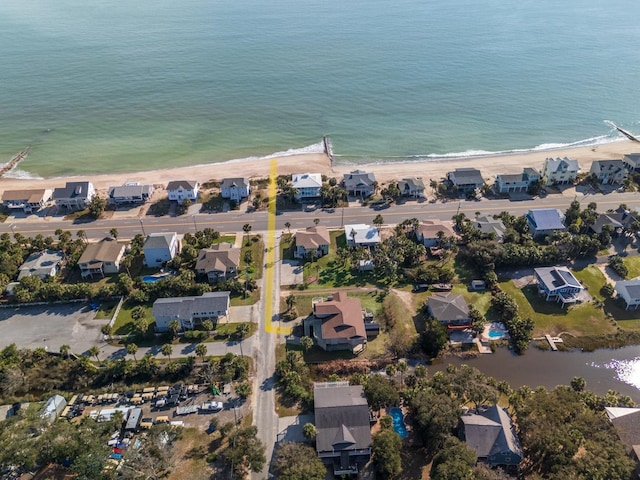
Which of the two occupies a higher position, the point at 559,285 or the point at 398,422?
the point at 559,285

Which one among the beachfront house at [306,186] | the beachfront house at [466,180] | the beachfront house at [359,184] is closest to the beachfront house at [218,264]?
the beachfront house at [306,186]

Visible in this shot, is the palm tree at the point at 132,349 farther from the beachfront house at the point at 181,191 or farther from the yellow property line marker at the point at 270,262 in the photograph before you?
the beachfront house at the point at 181,191

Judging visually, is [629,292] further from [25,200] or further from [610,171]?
[25,200]

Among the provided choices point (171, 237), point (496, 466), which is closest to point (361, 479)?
point (496, 466)

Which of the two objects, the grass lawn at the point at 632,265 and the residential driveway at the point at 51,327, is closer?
the residential driveway at the point at 51,327

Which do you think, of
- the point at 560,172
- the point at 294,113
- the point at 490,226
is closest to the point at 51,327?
the point at 490,226

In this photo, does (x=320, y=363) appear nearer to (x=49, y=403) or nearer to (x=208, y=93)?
(x=49, y=403)

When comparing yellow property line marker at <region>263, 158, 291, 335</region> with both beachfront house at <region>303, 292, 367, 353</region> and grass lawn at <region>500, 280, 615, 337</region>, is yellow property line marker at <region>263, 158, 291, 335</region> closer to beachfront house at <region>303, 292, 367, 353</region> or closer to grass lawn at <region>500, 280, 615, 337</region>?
beachfront house at <region>303, 292, 367, 353</region>
